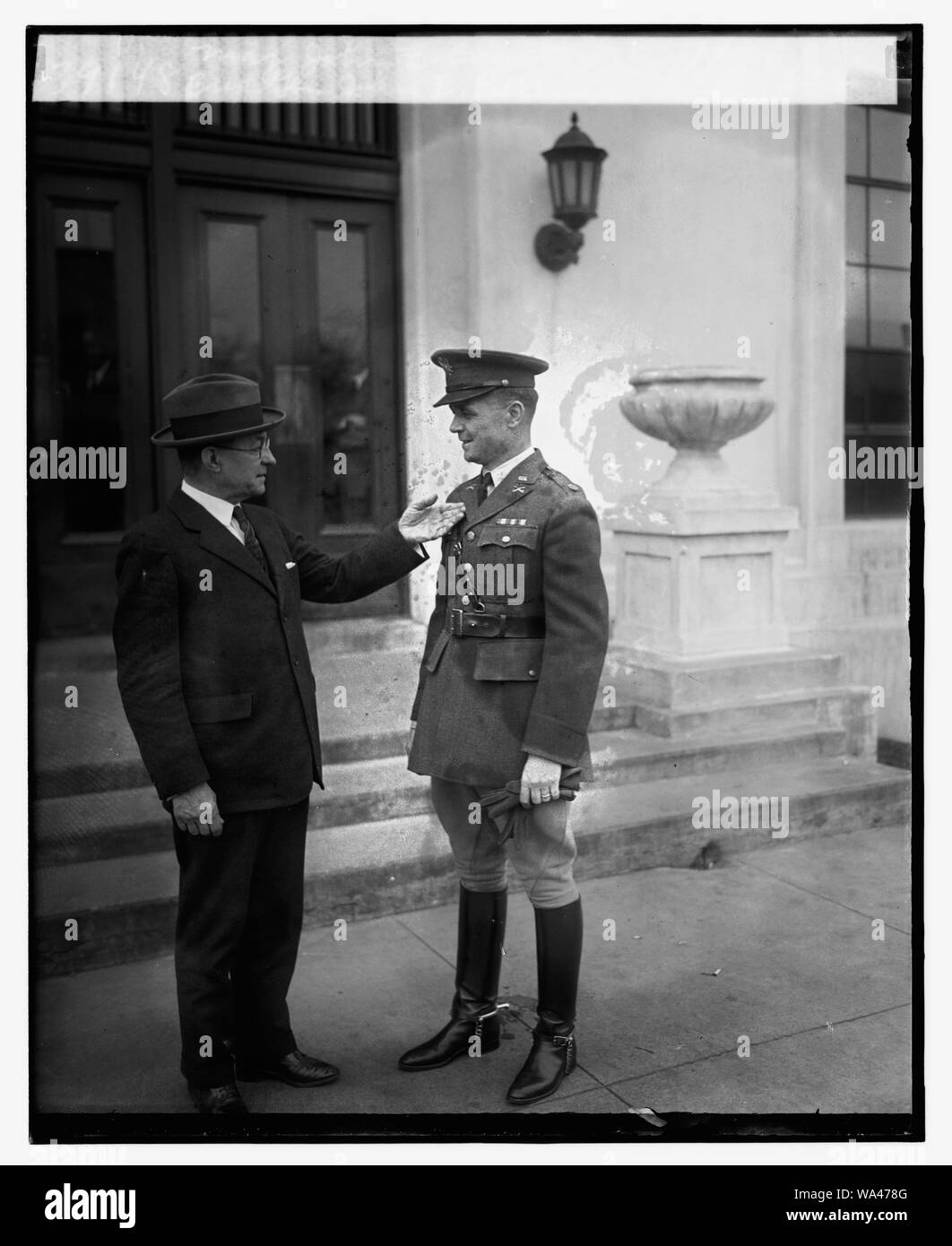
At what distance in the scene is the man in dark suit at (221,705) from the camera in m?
2.86

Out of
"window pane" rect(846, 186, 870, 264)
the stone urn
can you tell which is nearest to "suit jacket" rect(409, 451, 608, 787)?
"window pane" rect(846, 186, 870, 264)

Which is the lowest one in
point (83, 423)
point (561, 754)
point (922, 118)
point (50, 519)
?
point (561, 754)

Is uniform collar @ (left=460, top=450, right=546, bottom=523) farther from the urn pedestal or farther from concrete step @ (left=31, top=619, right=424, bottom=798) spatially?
the urn pedestal

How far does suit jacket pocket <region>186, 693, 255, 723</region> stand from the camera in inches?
115

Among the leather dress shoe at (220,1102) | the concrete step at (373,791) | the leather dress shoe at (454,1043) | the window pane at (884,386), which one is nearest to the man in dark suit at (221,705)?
the leather dress shoe at (220,1102)

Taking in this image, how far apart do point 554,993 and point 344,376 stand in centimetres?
224

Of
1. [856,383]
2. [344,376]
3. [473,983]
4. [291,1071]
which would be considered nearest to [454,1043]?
[473,983]

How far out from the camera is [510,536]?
120 inches

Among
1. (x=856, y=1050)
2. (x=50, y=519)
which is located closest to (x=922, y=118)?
(x=856, y=1050)

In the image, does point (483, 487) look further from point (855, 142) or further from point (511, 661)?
Result: point (855, 142)

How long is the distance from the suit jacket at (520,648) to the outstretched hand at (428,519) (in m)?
0.03
